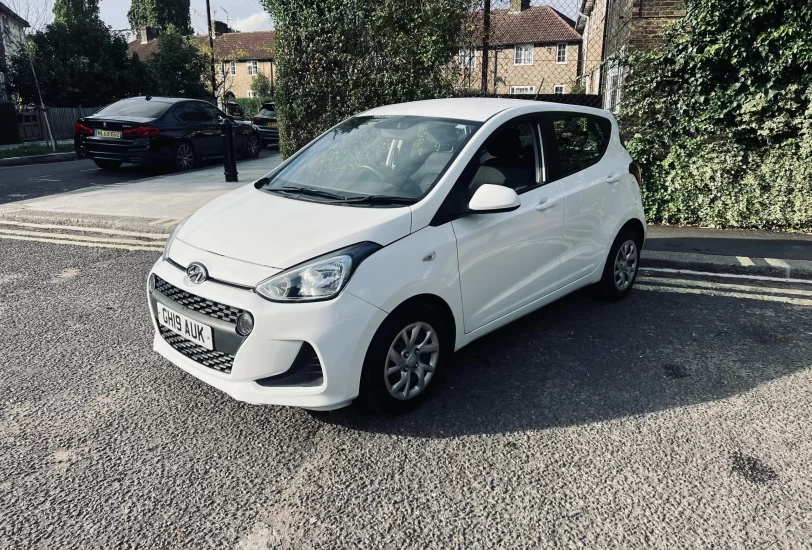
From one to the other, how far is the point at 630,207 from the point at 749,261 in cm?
205

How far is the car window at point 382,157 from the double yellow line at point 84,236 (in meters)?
3.32

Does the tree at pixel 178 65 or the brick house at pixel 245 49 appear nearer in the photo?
the tree at pixel 178 65

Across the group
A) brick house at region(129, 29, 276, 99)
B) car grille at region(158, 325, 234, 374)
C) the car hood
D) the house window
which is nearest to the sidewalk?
the car hood

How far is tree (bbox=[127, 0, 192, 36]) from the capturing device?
202 feet

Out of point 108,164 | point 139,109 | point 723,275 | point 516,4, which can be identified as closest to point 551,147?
point 723,275

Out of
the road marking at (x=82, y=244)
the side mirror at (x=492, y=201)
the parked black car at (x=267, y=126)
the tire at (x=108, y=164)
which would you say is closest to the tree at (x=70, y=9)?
the parked black car at (x=267, y=126)

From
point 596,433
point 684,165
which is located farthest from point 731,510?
point 684,165

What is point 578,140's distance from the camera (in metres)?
4.54

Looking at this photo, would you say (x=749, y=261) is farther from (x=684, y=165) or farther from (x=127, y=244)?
(x=127, y=244)

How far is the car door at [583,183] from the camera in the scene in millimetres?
4270

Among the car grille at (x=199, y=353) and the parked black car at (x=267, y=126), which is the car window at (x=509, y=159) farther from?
the parked black car at (x=267, y=126)

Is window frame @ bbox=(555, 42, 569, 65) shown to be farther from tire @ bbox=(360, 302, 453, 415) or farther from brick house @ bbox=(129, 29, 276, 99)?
tire @ bbox=(360, 302, 453, 415)

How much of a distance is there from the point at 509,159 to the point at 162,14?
68179 millimetres

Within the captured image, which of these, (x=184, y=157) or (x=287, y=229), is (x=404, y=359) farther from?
(x=184, y=157)
